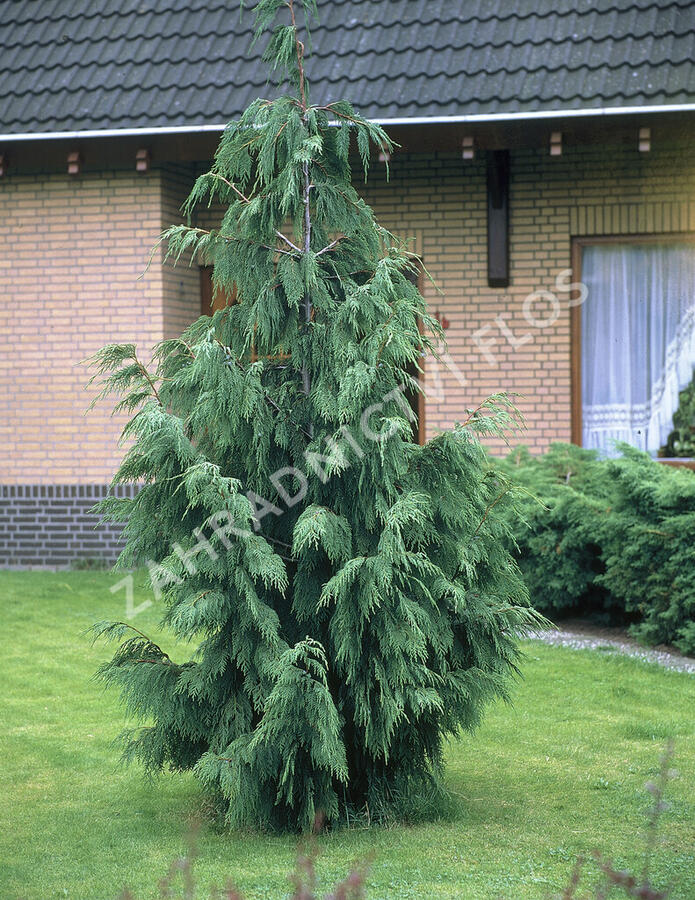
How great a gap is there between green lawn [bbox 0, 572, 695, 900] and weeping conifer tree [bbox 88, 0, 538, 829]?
299 millimetres

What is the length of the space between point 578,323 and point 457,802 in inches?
250

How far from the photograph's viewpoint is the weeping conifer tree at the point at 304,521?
4309mm

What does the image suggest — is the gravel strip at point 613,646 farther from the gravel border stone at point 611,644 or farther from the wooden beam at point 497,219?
the wooden beam at point 497,219

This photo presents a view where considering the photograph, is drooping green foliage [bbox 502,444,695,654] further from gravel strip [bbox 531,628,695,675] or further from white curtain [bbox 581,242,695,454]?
white curtain [bbox 581,242,695,454]

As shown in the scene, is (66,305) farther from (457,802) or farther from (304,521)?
(457,802)

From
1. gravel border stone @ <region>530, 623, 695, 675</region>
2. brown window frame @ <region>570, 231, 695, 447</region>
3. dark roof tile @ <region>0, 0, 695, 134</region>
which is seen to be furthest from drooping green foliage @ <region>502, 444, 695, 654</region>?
dark roof tile @ <region>0, 0, 695, 134</region>

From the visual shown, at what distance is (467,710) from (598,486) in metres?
4.24

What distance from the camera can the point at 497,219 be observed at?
33.6 feet

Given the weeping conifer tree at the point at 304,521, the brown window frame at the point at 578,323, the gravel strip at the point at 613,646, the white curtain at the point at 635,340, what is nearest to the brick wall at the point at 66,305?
the brown window frame at the point at 578,323

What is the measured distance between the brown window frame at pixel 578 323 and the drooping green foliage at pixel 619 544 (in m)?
1.42

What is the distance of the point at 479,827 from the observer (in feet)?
14.9

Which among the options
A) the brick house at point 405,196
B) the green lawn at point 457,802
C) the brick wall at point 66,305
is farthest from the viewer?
the brick wall at point 66,305

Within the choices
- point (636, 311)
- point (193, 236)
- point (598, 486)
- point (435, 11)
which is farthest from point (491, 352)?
point (193, 236)

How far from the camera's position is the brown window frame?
10.3 metres
